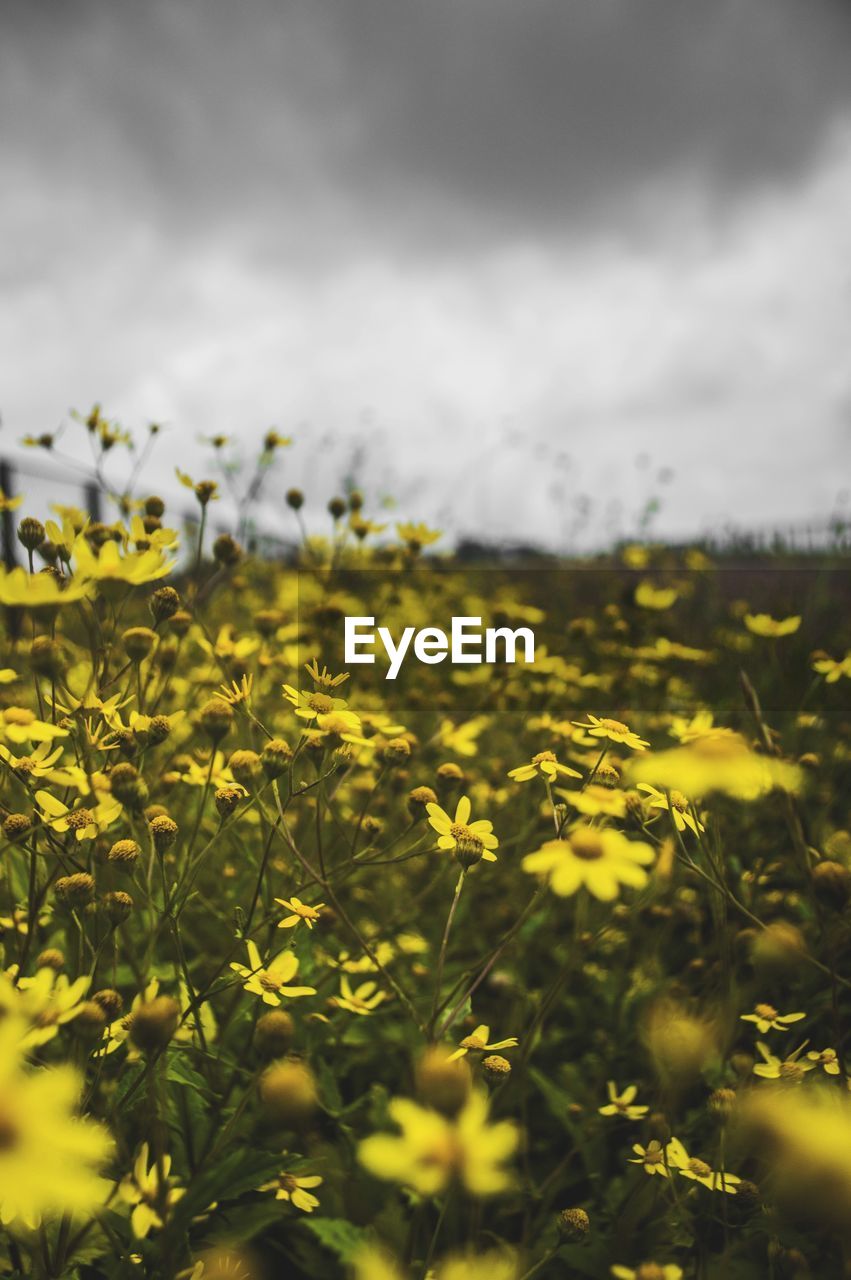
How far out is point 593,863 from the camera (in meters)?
0.63

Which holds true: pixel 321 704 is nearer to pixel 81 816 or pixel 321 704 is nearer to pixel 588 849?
pixel 81 816

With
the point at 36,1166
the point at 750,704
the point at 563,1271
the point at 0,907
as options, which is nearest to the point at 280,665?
the point at 0,907

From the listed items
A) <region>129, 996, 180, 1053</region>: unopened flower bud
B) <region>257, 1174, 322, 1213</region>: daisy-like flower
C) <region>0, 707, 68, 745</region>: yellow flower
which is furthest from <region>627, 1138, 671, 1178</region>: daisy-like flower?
<region>0, 707, 68, 745</region>: yellow flower

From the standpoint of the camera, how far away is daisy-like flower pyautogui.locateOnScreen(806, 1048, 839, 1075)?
2.81 feet

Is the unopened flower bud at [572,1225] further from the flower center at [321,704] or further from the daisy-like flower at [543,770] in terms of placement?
the flower center at [321,704]

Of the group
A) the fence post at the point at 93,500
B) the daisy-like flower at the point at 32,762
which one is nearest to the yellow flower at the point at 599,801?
the daisy-like flower at the point at 32,762

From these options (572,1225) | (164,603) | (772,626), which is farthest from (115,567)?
(772,626)

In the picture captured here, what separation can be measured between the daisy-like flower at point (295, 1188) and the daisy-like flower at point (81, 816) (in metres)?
0.44

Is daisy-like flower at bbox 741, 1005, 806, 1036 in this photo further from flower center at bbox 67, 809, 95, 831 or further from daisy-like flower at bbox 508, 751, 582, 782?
flower center at bbox 67, 809, 95, 831

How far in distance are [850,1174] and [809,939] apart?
122 centimetres

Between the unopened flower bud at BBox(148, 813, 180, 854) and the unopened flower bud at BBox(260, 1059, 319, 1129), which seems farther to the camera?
the unopened flower bud at BBox(148, 813, 180, 854)

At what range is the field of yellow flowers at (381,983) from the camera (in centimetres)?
61

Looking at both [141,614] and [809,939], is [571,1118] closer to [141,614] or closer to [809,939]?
[809,939]

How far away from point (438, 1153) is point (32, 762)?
0.76 m
